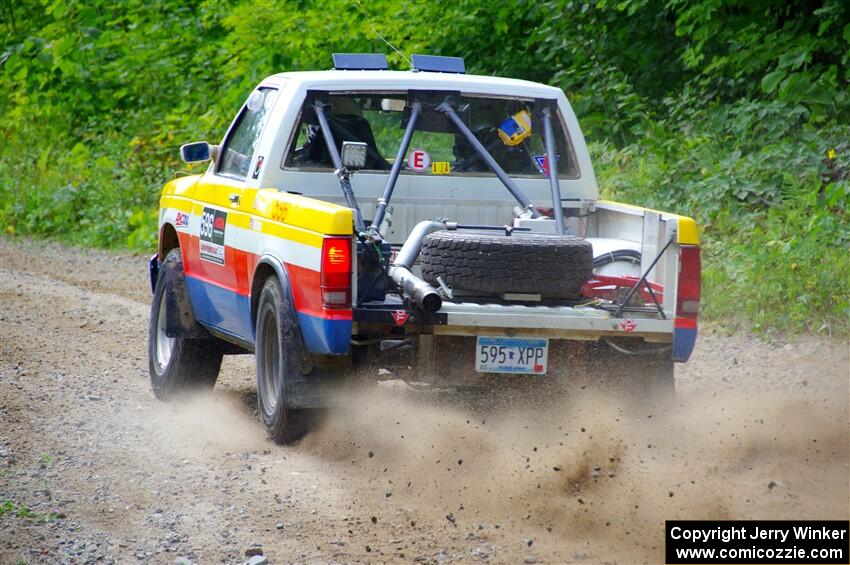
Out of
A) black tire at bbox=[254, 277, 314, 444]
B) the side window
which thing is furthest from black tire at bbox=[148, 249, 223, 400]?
black tire at bbox=[254, 277, 314, 444]

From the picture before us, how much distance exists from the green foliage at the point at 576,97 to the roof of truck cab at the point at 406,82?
3378mm

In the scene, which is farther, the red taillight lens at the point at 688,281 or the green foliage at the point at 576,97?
the green foliage at the point at 576,97

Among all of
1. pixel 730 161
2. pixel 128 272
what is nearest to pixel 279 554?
pixel 730 161

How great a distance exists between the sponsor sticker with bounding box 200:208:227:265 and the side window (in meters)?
0.27

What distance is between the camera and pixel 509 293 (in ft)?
21.7

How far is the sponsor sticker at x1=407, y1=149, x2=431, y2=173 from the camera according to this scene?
7.90 metres

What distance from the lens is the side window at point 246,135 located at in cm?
796

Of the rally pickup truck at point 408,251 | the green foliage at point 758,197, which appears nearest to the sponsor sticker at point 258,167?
the rally pickup truck at point 408,251

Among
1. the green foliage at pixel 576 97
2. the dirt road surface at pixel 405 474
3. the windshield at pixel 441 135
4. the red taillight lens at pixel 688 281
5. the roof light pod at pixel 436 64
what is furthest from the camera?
the green foliage at pixel 576 97

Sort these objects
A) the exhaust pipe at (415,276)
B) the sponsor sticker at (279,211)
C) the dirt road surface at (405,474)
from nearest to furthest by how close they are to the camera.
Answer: the dirt road surface at (405,474), the exhaust pipe at (415,276), the sponsor sticker at (279,211)

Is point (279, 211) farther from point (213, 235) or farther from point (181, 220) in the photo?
point (181, 220)

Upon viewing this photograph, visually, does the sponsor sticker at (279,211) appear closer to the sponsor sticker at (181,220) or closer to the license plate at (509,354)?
the license plate at (509,354)

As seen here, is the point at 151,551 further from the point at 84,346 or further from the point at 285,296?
the point at 84,346

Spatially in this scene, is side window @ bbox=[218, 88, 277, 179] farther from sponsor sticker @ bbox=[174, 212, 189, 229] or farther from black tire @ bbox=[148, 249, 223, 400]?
black tire @ bbox=[148, 249, 223, 400]
